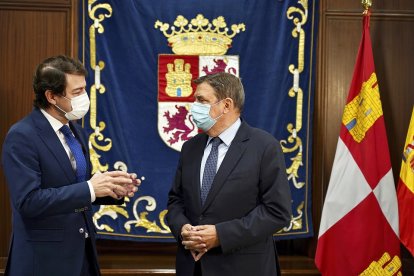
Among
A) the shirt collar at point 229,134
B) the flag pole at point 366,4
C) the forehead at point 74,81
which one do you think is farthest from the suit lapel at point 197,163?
the flag pole at point 366,4

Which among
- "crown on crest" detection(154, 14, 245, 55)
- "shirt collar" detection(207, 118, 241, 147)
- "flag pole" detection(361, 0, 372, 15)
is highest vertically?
"flag pole" detection(361, 0, 372, 15)

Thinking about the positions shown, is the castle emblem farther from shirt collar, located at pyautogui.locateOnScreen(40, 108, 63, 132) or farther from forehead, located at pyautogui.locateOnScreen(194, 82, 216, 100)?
shirt collar, located at pyautogui.locateOnScreen(40, 108, 63, 132)

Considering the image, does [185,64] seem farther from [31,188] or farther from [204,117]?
[31,188]

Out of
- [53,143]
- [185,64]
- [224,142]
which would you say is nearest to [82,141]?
[53,143]

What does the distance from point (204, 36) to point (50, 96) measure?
Result: 1.72m

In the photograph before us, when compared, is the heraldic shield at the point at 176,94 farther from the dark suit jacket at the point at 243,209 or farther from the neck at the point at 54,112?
the neck at the point at 54,112

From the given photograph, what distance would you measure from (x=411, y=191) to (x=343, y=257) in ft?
1.89

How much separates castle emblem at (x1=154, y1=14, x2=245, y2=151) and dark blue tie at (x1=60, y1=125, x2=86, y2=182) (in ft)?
4.66

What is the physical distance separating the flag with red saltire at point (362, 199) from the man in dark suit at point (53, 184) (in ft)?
5.24

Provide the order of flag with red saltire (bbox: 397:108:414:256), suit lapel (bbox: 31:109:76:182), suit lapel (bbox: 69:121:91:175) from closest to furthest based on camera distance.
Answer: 1. suit lapel (bbox: 31:109:76:182)
2. suit lapel (bbox: 69:121:91:175)
3. flag with red saltire (bbox: 397:108:414:256)

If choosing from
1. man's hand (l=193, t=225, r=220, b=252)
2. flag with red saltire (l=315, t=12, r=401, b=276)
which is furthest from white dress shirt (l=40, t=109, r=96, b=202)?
flag with red saltire (l=315, t=12, r=401, b=276)

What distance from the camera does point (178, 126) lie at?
394 cm

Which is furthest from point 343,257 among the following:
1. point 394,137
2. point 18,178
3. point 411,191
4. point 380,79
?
point 18,178

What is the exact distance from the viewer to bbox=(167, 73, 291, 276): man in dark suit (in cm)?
243
